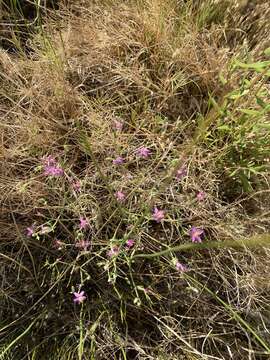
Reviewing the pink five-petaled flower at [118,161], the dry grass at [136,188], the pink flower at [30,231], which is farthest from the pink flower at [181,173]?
the pink flower at [30,231]

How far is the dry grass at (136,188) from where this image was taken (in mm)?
1393

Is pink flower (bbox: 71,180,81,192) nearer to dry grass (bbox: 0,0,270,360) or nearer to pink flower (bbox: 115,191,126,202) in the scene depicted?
dry grass (bbox: 0,0,270,360)

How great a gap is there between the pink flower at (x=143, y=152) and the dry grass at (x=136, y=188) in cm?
2

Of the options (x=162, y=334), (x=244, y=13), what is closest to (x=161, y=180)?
(x=162, y=334)

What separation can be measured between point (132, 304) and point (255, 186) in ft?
1.80

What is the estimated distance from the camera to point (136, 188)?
1336mm

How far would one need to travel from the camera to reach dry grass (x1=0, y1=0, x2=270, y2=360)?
4.57 ft

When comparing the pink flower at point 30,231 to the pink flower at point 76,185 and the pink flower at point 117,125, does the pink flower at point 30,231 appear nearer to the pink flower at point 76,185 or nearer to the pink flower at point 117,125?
the pink flower at point 76,185

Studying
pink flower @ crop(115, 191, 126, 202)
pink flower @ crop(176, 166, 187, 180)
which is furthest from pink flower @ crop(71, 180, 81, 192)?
pink flower @ crop(176, 166, 187, 180)

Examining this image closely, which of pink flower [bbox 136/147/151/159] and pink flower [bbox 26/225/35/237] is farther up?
pink flower [bbox 136/147/151/159]

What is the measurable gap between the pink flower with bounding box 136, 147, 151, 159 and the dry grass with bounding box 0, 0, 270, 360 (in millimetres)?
24

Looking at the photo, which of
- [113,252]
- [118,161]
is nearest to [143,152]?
[118,161]

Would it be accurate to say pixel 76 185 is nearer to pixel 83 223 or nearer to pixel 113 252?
pixel 83 223

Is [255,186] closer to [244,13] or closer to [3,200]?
[244,13]
